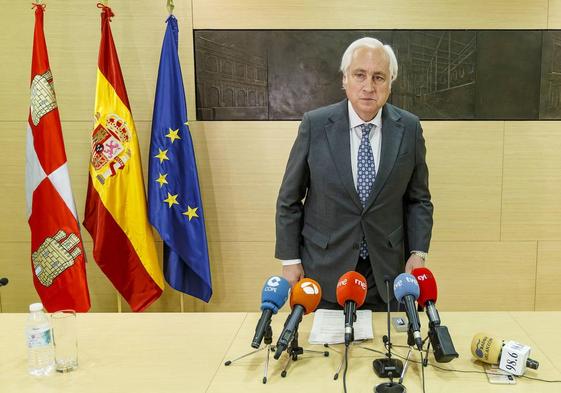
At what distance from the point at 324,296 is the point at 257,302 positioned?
3.63ft

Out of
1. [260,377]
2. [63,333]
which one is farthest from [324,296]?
[63,333]

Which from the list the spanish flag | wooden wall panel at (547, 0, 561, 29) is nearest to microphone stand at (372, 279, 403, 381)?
the spanish flag

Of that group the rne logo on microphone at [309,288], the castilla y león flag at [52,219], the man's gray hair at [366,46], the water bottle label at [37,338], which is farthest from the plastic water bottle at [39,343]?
the man's gray hair at [366,46]

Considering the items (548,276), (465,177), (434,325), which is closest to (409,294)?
(434,325)

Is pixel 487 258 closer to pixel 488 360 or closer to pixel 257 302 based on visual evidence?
pixel 257 302

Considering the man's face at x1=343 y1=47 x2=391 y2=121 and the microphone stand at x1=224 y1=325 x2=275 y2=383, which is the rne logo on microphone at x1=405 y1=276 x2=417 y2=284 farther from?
the man's face at x1=343 y1=47 x2=391 y2=121

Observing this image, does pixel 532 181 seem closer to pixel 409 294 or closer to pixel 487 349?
pixel 487 349

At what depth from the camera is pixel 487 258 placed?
3.03m

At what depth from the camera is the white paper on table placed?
156cm

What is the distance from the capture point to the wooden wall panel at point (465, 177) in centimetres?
292

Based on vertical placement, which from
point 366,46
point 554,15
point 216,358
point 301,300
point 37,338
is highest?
point 554,15

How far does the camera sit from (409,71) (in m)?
2.87

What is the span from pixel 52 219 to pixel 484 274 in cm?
257

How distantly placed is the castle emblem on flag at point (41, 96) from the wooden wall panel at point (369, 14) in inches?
35.3
